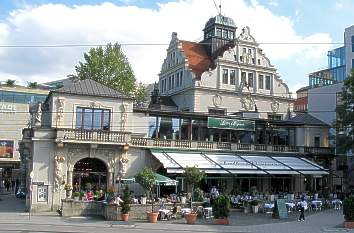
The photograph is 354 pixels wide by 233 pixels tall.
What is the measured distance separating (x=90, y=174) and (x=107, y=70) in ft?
74.6

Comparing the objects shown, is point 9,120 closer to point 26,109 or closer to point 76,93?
point 26,109

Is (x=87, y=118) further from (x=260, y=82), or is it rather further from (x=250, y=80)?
(x=260, y=82)

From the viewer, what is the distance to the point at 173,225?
26.9 metres

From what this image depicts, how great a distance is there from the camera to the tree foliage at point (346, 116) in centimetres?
4475

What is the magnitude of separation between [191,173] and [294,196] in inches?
453

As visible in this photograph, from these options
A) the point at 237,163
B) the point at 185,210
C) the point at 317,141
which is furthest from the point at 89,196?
the point at 317,141

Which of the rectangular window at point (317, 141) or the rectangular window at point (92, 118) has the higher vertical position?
the rectangular window at point (92, 118)

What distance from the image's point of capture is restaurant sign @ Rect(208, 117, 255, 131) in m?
44.5

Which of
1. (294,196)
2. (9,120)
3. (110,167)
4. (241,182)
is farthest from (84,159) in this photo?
(9,120)

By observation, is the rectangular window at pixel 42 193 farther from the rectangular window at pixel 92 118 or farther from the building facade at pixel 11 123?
the building facade at pixel 11 123

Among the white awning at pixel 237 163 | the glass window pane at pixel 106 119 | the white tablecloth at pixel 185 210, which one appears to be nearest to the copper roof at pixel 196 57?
the white awning at pixel 237 163

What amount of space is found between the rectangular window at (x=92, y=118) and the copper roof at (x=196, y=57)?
22843mm

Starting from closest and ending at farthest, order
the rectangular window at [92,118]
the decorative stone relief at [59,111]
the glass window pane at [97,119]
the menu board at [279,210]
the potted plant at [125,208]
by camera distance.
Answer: the potted plant at [125,208] < the menu board at [279,210] < the decorative stone relief at [59,111] < the rectangular window at [92,118] < the glass window pane at [97,119]

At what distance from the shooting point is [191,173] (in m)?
33.7
